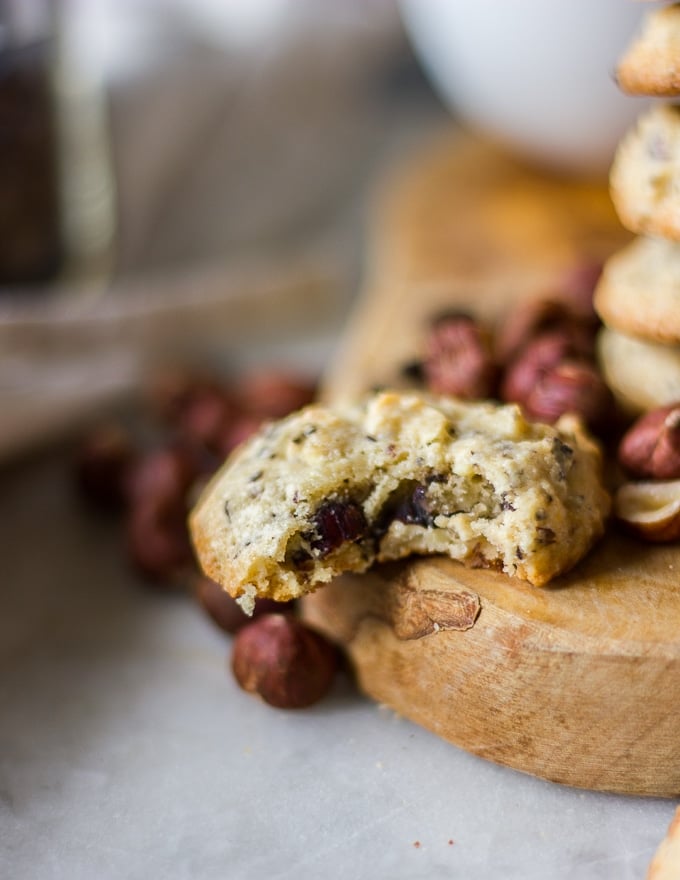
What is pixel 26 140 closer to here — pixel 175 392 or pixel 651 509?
pixel 175 392

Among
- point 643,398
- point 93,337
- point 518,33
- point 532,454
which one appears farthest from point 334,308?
point 532,454

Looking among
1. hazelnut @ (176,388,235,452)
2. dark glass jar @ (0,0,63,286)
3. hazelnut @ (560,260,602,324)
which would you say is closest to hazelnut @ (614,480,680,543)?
hazelnut @ (560,260,602,324)

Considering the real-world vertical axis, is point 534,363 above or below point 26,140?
below

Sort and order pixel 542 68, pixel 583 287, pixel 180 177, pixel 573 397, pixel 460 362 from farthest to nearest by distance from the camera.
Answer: pixel 180 177 → pixel 542 68 → pixel 583 287 → pixel 460 362 → pixel 573 397

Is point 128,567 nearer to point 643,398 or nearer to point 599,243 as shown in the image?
point 643,398

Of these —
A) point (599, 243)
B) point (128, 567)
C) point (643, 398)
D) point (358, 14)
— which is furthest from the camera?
point (358, 14)

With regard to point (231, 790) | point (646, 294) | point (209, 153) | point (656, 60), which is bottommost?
point (231, 790)

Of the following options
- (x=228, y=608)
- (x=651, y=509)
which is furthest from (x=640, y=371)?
(x=228, y=608)
